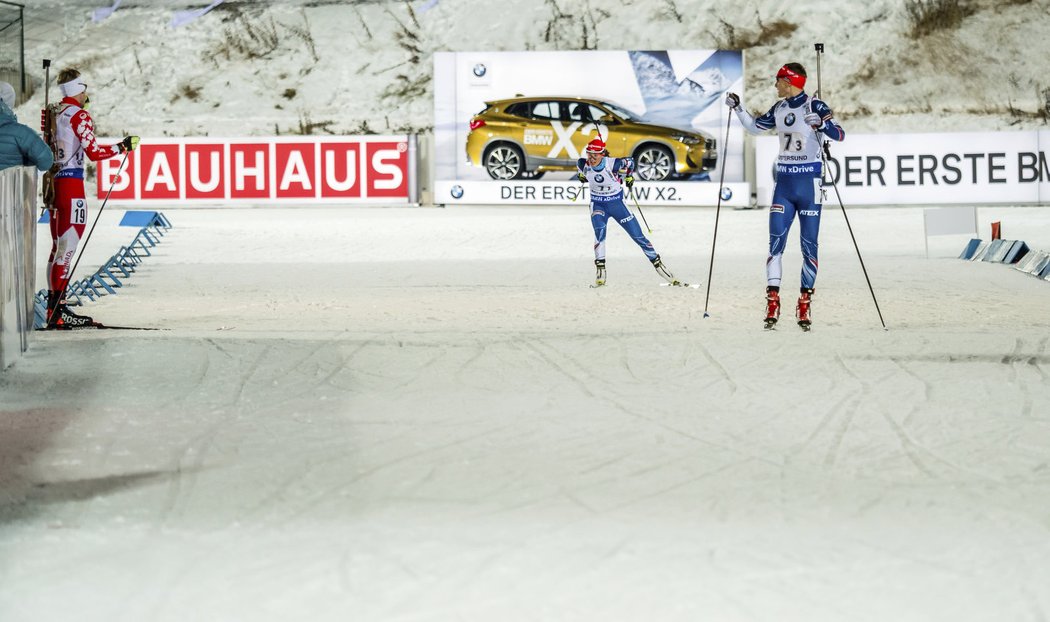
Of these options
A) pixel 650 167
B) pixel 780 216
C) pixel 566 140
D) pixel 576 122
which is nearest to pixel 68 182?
pixel 780 216

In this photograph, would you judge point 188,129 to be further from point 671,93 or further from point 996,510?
point 996,510

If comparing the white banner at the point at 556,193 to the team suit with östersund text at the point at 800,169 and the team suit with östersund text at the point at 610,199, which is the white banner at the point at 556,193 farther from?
the team suit with östersund text at the point at 800,169

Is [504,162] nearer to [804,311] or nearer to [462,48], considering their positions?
[462,48]

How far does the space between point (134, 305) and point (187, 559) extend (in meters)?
8.72

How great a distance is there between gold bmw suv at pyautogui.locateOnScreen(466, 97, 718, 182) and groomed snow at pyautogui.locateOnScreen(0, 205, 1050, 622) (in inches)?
538

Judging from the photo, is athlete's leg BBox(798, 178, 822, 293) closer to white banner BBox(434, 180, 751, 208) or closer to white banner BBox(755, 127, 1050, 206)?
white banner BBox(755, 127, 1050, 206)

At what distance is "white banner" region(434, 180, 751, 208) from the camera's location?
1006 inches

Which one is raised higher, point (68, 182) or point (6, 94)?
point (6, 94)

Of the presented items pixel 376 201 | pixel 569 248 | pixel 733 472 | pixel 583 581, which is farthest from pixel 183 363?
pixel 376 201

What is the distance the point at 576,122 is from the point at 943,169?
22.5ft

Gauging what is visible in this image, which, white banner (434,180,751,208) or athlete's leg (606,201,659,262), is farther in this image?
white banner (434,180,751,208)

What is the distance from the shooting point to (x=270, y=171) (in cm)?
2609

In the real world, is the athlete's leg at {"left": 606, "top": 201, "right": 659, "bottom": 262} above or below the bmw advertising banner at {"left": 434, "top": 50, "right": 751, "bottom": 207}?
below

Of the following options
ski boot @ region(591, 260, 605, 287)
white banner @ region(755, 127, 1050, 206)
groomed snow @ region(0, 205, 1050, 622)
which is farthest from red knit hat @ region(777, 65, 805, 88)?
white banner @ region(755, 127, 1050, 206)
